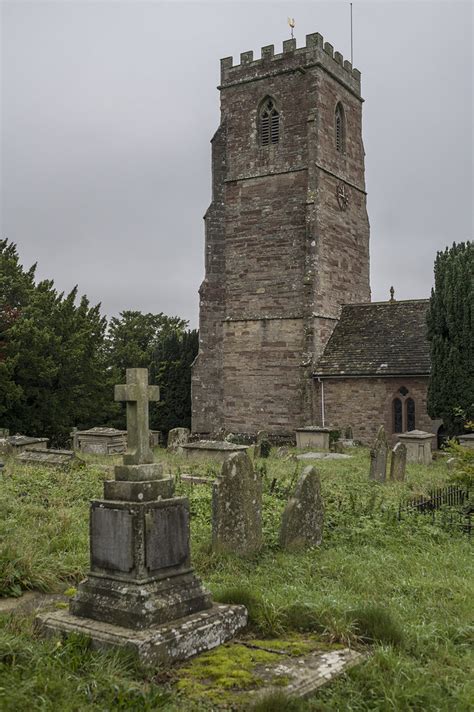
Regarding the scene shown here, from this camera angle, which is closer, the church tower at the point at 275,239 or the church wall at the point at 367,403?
the church wall at the point at 367,403

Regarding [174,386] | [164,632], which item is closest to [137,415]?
[164,632]

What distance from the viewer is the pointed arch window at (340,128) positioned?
100 ft

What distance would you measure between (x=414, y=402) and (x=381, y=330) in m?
3.68

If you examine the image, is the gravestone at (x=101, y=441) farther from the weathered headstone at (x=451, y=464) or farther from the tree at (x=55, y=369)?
the weathered headstone at (x=451, y=464)

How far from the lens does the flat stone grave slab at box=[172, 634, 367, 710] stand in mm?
4523

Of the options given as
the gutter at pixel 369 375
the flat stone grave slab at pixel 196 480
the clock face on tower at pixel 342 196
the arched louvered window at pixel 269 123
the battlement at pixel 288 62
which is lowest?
the flat stone grave slab at pixel 196 480

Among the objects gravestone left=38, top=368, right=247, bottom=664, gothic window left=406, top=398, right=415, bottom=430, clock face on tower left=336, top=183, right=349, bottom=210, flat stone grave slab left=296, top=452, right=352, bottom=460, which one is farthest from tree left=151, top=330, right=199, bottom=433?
gravestone left=38, top=368, right=247, bottom=664

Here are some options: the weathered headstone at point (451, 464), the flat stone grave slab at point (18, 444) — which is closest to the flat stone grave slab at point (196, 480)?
the weathered headstone at point (451, 464)

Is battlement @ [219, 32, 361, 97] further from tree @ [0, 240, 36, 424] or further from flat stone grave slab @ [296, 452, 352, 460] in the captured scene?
flat stone grave slab @ [296, 452, 352, 460]

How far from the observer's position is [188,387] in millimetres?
37469

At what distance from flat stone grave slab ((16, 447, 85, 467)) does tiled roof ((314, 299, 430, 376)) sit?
45.8ft

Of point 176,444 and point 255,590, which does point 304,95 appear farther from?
point 255,590

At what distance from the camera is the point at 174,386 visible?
37812 millimetres

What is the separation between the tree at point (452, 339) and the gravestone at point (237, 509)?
52.5 feet
